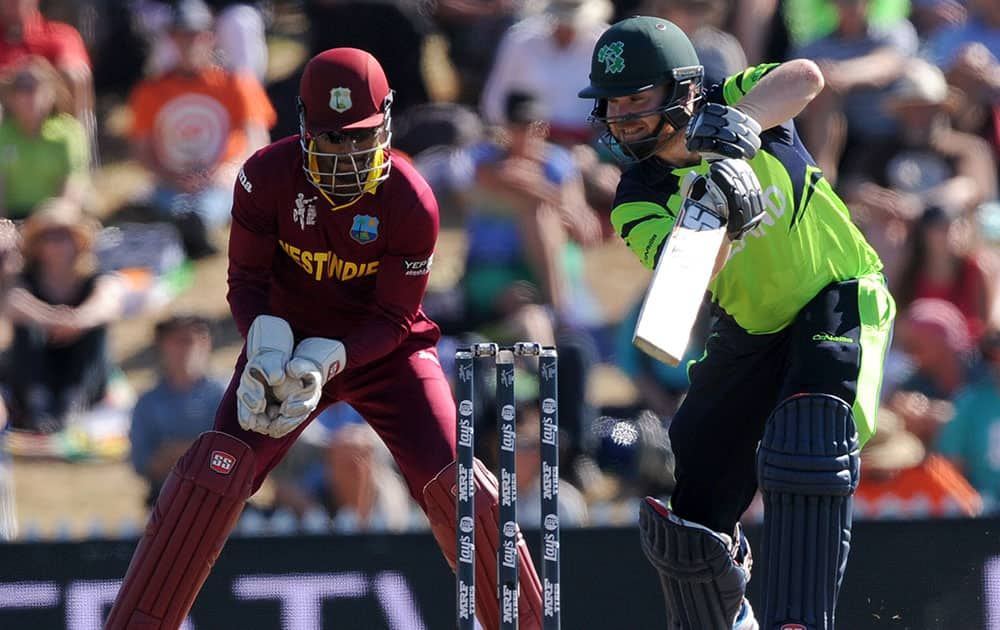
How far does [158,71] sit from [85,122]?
0.46 metres

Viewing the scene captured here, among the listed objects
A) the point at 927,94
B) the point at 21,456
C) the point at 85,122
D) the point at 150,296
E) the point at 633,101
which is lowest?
the point at 21,456

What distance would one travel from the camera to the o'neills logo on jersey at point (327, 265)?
5.05m

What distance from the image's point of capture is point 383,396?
516 cm

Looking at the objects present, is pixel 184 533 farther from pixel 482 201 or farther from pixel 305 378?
pixel 482 201

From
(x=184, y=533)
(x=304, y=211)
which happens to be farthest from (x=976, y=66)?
(x=184, y=533)

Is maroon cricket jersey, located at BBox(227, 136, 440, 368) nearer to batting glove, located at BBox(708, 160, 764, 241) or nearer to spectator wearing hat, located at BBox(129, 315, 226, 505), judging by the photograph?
batting glove, located at BBox(708, 160, 764, 241)

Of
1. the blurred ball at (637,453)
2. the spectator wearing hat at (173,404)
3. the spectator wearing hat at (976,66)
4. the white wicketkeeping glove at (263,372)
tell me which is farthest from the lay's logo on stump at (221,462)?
the spectator wearing hat at (976,66)

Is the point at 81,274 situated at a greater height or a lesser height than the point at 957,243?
lesser

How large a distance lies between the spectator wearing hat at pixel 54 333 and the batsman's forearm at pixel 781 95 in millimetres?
4327

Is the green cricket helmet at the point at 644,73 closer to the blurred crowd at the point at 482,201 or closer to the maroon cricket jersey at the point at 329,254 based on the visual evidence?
the maroon cricket jersey at the point at 329,254

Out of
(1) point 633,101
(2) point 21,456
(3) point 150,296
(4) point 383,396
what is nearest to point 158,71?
(3) point 150,296

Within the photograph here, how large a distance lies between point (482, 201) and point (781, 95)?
3589 mm

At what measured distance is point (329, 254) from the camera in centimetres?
504

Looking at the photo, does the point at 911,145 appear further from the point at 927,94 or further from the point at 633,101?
the point at 633,101
